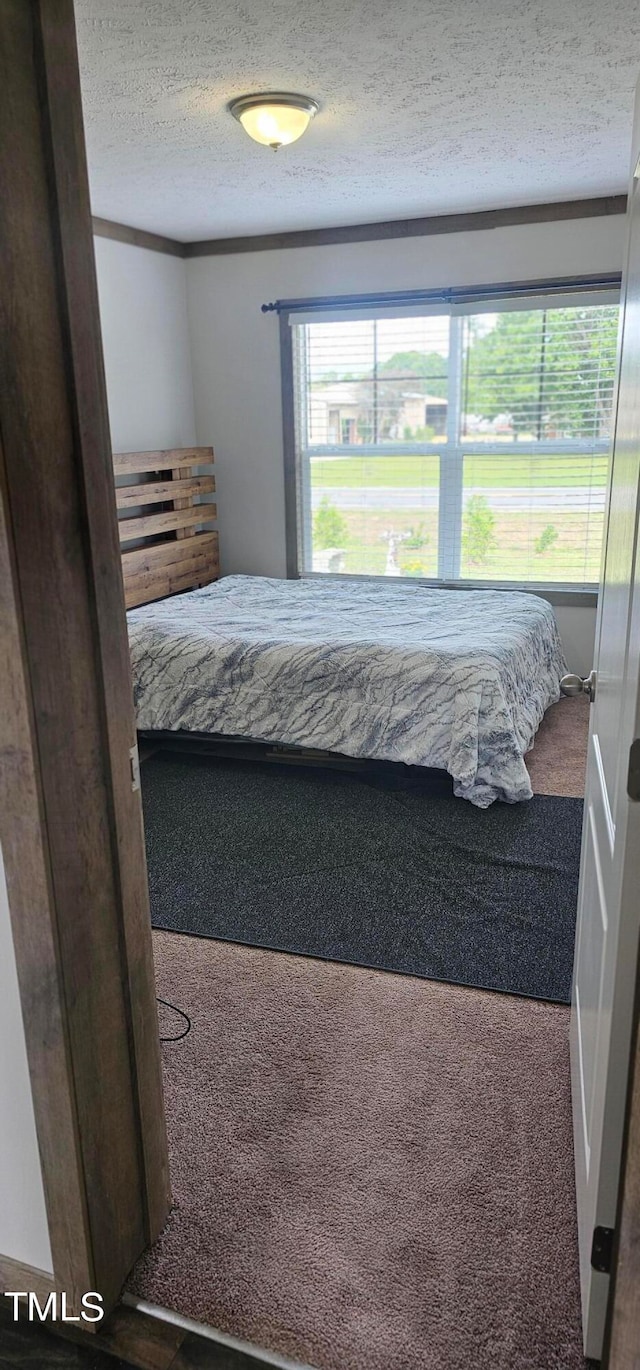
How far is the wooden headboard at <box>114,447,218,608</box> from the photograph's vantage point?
4668mm

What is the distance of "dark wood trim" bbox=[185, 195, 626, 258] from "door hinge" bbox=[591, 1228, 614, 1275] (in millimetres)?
4531

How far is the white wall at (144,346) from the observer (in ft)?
15.6

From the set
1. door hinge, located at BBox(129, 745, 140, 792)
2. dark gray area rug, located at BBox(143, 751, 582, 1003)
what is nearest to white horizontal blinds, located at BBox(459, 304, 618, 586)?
dark gray area rug, located at BBox(143, 751, 582, 1003)

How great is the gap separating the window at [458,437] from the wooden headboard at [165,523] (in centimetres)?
59

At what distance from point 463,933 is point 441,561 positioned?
3014 mm

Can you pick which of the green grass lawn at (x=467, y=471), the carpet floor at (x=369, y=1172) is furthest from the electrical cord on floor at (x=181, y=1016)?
the green grass lawn at (x=467, y=471)

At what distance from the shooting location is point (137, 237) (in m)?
4.88

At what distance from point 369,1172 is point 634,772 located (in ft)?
3.69

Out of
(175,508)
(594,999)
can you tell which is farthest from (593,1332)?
(175,508)

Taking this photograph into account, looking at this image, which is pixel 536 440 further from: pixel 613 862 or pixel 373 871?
pixel 613 862

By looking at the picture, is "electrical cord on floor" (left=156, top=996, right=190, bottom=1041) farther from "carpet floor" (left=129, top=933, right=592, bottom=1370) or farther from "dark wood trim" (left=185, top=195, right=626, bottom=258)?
"dark wood trim" (left=185, top=195, right=626, bottom=258)

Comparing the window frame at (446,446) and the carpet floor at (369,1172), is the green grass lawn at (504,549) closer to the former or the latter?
the window frame at (446,446)

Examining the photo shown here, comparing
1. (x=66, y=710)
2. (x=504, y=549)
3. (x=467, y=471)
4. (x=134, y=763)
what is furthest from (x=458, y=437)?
(x=66, y=710)

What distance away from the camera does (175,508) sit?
17.0 feet
